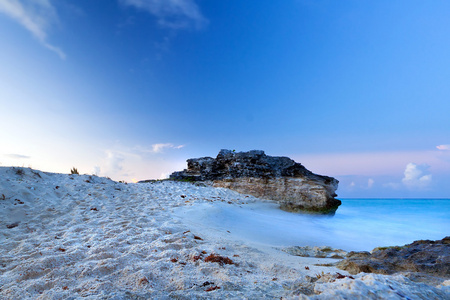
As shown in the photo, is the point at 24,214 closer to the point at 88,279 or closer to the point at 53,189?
the point at 53,189

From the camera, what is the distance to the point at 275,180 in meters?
10.8

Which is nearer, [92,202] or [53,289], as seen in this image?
[53,289]

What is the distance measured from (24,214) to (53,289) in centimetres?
434

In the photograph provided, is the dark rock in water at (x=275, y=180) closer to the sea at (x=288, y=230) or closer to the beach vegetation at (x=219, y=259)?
the sea at (x=288, y=230)

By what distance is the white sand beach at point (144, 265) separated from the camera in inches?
67.7

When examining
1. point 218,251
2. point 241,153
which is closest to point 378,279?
point 218,251

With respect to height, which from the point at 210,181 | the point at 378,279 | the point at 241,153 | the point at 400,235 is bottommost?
the point at 400,235

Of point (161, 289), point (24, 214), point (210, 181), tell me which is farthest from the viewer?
point (210, 181)

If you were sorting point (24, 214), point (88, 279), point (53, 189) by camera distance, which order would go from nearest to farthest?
point (88, 279) < point (24, 214) < point (53, 189)

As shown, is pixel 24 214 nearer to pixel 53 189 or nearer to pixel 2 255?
pixel 53 189

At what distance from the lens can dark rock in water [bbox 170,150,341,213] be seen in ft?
32.6

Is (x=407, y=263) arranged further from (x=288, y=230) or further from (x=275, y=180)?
(x=275, y=180)

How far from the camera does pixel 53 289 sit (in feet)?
7.30

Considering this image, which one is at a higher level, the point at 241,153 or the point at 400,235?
the point at 241,153
